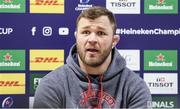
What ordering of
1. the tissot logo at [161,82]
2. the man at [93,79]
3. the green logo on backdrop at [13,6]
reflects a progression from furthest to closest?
the tissot logo at [161,82] → the green logo on backdrop at [13,6] → the man at [93,79]

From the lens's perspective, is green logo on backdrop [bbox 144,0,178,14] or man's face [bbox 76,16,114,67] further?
green logo on backdrop [bbox 144,0,178,14]

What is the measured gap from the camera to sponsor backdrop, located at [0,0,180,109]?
7.27 feet

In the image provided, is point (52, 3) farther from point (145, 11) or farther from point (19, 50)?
point (145, 11)

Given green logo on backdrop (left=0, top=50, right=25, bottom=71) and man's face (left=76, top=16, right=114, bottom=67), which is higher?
man's face (left=76, top=16, right=114, bottom=67)

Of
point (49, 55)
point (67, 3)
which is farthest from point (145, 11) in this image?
point (49, 55)

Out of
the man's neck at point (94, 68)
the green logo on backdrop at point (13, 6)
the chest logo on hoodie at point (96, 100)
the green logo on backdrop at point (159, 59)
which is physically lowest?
the chest logo on hoodie at point (96, 100)

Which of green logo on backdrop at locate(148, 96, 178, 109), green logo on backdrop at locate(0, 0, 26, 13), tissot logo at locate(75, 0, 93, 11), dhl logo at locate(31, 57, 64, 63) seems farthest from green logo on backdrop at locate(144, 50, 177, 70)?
green logo on backdrop at locate(0, 0, 26, 13)

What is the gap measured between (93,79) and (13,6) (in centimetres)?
82

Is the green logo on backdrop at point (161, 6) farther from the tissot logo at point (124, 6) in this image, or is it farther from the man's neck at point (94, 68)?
the man's neck at point (94, 68)

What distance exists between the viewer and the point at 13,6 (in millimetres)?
2213

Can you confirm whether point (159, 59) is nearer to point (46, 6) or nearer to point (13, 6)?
point (46, 6)

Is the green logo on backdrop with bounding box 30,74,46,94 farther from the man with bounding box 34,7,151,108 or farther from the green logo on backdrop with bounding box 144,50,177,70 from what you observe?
the green logo on backdrop with bounding box 144,50,177,70

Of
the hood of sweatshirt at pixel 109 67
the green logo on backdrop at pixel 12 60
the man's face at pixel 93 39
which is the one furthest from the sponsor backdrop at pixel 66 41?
the man's face at pixel 93 39

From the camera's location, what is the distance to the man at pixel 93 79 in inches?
64.3
